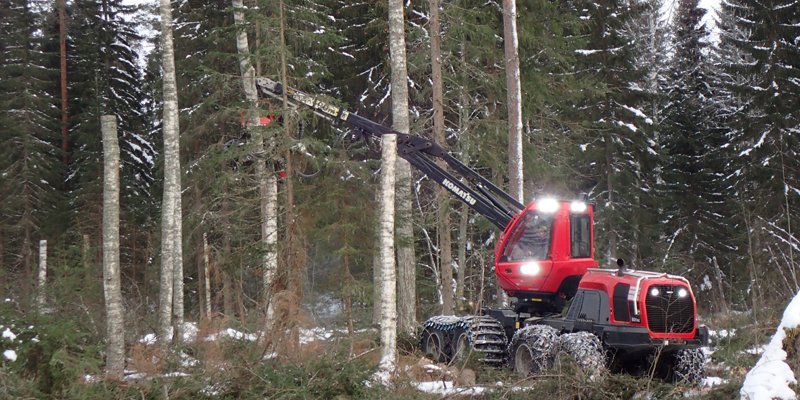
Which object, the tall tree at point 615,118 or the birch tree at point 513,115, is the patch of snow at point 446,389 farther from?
the tall tree at point 615,118

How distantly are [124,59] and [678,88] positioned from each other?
75.8ft

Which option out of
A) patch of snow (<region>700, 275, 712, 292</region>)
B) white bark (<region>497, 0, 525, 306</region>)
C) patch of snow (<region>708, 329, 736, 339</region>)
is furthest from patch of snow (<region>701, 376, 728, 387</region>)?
patch of snow (<region>700, 275, 712, 292</region>)

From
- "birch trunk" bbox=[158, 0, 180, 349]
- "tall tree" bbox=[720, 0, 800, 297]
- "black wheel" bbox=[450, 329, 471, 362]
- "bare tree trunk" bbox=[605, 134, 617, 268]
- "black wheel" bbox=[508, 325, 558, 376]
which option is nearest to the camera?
"black wheel" bbox=[508, 325, 558, 376]

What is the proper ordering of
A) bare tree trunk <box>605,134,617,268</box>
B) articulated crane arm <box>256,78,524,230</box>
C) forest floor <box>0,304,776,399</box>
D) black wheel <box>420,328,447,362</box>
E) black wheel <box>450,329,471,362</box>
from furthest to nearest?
bare tree trunk <box>605,134,617,268</box>, articulated crane arm <box>256,78,524,230</box>, black wheel <box>420,328,447,362</box>, black wheel <box>450,329,471,362</box>, forest floor <box>0,304,776,399</box>

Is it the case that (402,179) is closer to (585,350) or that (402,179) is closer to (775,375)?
(585,350)

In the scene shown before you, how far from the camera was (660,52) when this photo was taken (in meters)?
35.6

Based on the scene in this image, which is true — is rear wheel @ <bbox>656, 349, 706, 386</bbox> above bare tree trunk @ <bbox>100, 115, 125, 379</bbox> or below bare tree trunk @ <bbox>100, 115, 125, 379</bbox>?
below

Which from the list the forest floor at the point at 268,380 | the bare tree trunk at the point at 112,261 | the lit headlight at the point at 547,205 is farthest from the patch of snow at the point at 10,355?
the lit headlight at the point at 547,205

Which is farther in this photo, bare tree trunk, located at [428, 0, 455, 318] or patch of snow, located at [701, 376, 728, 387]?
bare tree trunk, located at [428, 0, 455, 318]

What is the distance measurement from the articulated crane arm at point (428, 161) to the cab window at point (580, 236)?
1.20 meters

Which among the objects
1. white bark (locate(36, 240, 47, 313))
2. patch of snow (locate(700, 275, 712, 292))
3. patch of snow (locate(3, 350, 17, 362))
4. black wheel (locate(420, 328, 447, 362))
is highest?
white bark (locate(36, 240, 47, 313))

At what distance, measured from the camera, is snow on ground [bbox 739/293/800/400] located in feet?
22.9

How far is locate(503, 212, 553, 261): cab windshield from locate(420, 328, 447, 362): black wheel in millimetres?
1914

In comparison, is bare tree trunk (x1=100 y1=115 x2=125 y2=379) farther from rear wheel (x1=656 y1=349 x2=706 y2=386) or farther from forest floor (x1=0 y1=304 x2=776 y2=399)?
rear wheel (x1=656 y1=349 x2=706 y2=386)
